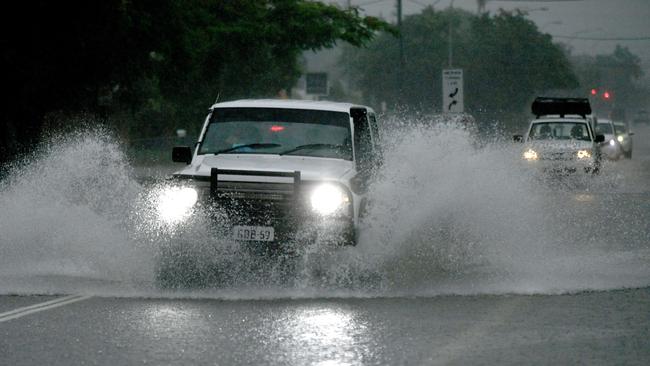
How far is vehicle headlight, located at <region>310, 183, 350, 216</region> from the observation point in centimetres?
1132

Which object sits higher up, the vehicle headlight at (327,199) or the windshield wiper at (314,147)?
the windshield wiper at (314,147)

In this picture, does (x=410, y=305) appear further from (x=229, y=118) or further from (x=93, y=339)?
(x=229, y=118)

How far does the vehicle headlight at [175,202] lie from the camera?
11297 millimetres

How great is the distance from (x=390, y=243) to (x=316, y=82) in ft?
128

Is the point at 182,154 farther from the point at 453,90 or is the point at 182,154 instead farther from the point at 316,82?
the point at 316,82

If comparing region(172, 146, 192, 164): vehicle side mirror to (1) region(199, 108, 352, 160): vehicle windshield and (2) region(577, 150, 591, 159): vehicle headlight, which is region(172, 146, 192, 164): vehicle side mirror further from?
(2) region(577, 150, 591, 159): vehicle headlight

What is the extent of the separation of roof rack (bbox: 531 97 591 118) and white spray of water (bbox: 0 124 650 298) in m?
23.4

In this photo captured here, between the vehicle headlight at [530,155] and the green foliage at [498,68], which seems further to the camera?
the green foliage at [498,68]

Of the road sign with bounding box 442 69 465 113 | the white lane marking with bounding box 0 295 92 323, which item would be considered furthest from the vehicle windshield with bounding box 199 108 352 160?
the road sign with bounding box 442 69 465 113

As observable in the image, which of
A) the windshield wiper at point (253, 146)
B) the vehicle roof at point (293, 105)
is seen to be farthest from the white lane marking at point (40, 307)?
the vehicle roof at point (293, 105)

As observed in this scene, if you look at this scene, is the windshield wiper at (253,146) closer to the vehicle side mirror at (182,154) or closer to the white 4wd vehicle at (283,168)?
the white 4wd vehicle at (283,168)

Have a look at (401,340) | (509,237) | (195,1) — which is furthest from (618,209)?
(195,1)

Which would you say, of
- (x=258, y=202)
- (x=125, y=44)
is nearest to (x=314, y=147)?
(x=258, y=202)

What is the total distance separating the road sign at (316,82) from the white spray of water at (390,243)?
114 feet
